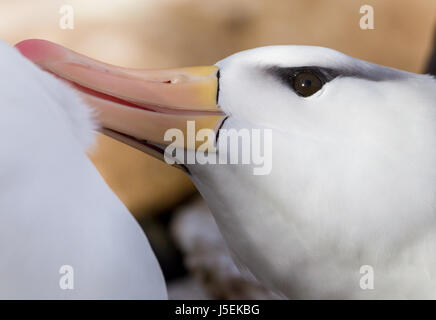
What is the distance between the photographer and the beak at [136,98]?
2.71ft

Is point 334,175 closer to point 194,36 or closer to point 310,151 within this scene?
point 310,151

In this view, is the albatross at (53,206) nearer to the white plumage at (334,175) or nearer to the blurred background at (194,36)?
the white plumage at (334,175)

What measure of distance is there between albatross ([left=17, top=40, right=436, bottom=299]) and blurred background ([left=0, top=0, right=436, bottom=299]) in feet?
0.99

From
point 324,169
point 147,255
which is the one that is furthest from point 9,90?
point 324,169

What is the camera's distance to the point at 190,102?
838 millimetres

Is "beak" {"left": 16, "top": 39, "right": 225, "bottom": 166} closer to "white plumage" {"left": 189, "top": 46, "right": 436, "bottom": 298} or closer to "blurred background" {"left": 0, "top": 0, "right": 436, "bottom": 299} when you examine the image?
"white plumage" {"left": 189, "top": 46, "right": 436, "bottom": 298}

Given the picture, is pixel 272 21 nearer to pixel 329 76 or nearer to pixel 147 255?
pixel 329 76

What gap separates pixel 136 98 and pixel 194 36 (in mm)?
560

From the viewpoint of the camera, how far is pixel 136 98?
835 millimetres

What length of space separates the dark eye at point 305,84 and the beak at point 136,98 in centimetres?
12

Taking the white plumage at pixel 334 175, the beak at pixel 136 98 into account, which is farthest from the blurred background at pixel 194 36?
the white plumage at pixel 334 175

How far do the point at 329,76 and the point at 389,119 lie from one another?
0.34ft

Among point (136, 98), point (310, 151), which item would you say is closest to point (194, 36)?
point (136, 98)

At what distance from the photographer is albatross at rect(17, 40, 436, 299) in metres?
0.79
